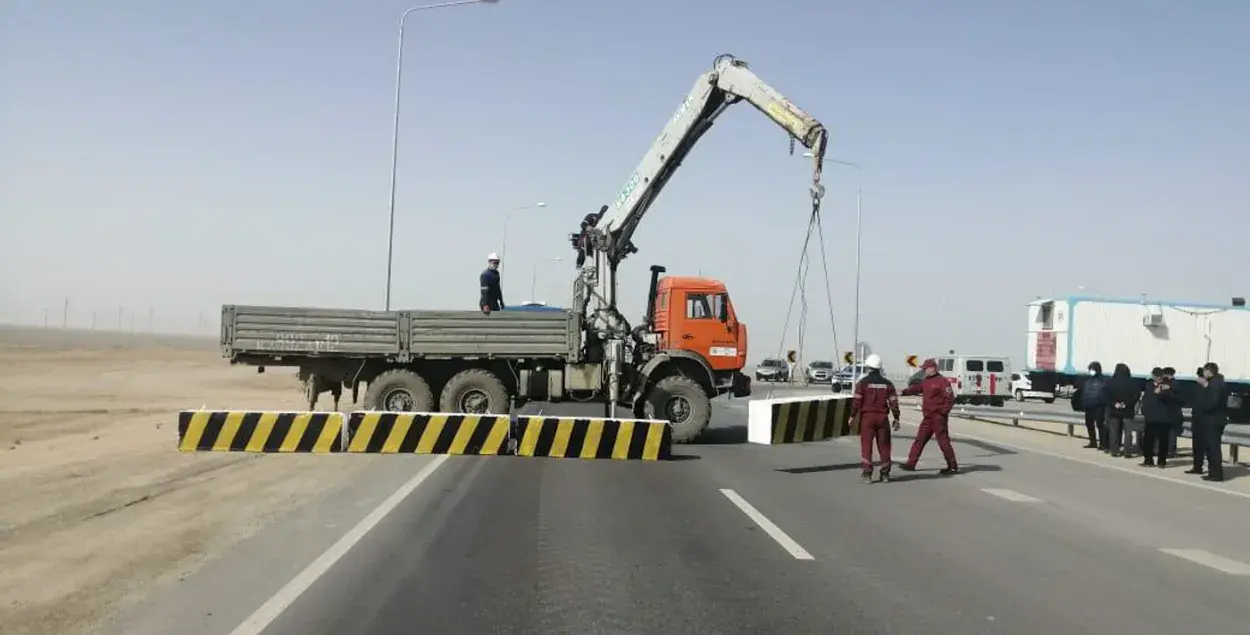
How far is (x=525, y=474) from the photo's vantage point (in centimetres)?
1401

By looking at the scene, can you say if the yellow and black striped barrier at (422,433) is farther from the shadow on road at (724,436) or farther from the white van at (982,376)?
the white van at (982,376)

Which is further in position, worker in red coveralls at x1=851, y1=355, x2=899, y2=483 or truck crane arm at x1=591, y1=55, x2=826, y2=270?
truck crane arm at x1=591, y1=55, x2=826, y2=270

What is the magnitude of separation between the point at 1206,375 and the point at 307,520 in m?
13.1

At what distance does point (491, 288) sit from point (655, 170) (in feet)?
13.0

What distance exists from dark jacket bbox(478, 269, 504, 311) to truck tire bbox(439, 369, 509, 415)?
133 centimetres

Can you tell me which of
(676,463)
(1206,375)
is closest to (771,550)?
(676,463)

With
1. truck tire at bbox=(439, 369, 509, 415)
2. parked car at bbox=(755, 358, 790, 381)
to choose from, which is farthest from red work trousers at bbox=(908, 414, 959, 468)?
parked car at bbox=(755, 358, 790, 381)

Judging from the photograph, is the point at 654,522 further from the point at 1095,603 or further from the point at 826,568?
the point at 1095,603

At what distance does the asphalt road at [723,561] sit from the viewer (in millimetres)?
6551

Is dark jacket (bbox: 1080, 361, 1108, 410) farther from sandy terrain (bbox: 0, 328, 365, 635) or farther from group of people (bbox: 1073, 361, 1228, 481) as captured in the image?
sandy terrain (bbox: 0, 328, 365, 635)

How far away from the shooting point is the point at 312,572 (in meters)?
7.64

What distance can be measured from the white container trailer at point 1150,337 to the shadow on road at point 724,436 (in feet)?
57.4

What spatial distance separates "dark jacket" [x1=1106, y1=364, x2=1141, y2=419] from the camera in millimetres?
18625

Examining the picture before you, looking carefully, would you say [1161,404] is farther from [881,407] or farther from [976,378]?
[976,378]
